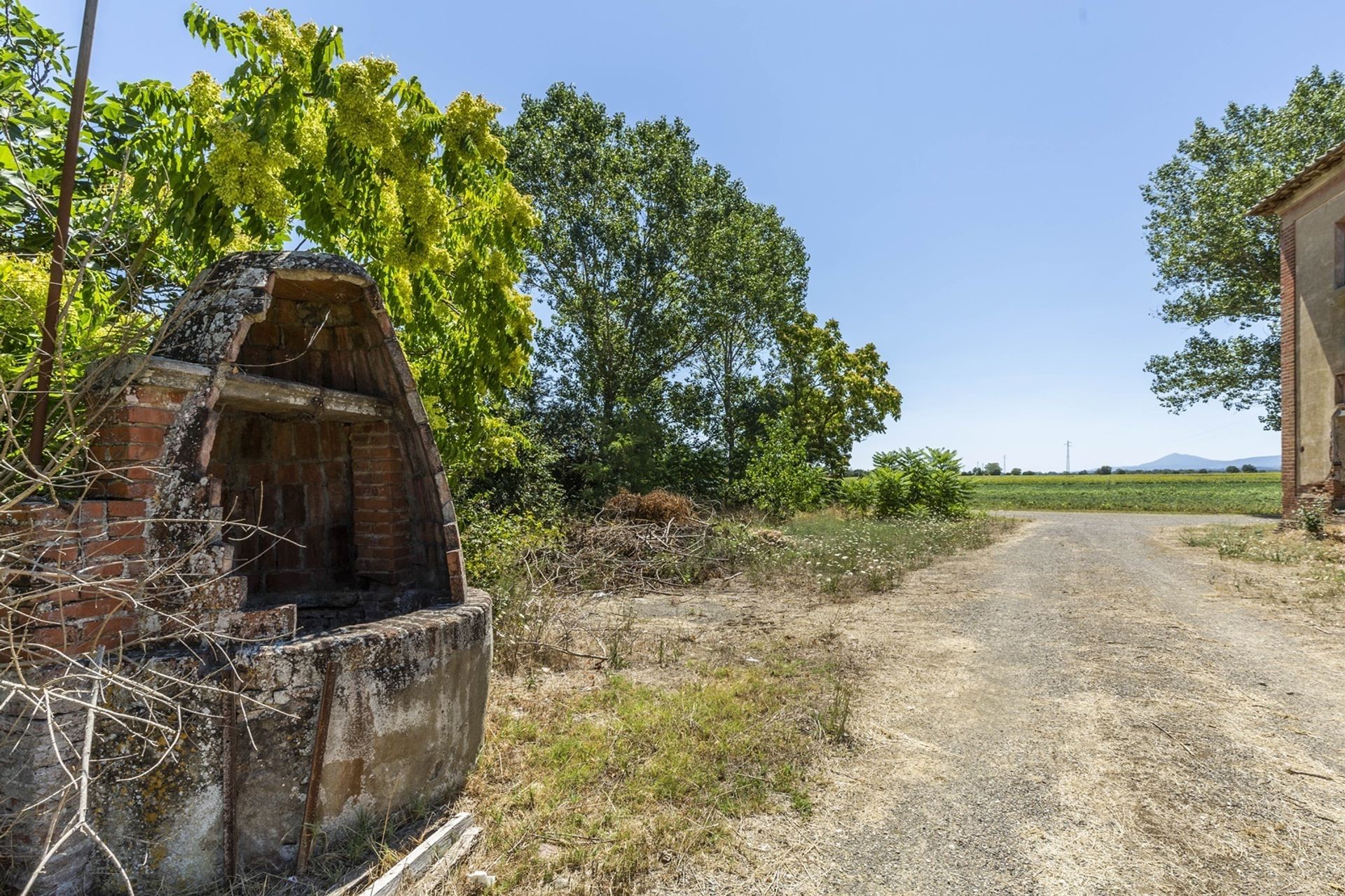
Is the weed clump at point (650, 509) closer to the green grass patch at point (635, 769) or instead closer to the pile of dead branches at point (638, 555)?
the pile of dead branches at point (638, 555)

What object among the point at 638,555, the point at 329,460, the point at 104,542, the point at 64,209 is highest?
the point at 64,209

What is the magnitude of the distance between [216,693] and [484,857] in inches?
57.0

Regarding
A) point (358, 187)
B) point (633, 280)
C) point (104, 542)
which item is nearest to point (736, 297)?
point (633, 280)

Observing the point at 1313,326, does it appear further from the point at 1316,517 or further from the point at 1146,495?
the point at 1146,495

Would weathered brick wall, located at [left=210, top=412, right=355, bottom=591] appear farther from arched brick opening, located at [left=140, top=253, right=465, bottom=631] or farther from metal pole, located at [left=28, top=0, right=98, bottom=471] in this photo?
metal pole, located at [left=28, top=0, right=98, bottom=471]

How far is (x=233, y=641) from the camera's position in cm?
293

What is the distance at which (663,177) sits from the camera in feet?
71.8

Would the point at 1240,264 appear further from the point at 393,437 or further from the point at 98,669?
the point at 98,669

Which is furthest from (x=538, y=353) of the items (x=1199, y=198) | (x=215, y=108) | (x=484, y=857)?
(x=1199, y=198)

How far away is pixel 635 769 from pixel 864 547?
9.63 meters

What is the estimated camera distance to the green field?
28.4m

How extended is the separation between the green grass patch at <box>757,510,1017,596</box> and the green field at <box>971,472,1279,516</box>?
5.46 metres

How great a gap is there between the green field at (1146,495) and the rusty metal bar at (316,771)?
21.6m

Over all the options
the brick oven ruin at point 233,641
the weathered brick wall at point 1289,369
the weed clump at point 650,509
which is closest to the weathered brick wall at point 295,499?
the brick oven ruin at point 233,641
